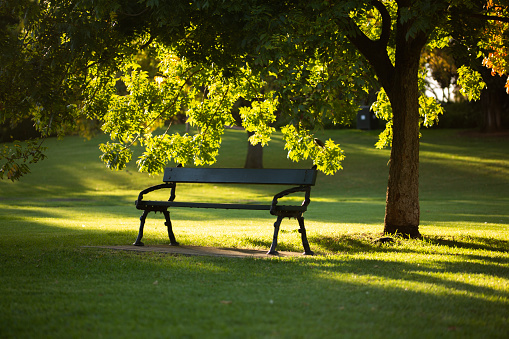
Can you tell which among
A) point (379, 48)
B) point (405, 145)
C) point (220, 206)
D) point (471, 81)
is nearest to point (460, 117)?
point (471, 81)

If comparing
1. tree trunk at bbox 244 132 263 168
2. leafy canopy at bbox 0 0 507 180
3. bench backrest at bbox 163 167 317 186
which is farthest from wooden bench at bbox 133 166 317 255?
tree trunk at bbox 244 132 263 168

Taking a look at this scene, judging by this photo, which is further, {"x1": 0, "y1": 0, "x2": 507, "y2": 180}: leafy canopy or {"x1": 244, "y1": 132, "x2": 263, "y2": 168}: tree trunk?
{"x1": 244, "y1": 132, "x2": 263, "y2": 168}: tree trunk

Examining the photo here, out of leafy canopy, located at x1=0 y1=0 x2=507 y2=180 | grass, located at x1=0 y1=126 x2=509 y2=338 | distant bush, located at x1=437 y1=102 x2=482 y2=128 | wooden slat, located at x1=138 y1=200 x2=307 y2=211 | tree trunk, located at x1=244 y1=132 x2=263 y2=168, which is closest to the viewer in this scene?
grass, located at x1=0 y1=126 x2=509 y2=338

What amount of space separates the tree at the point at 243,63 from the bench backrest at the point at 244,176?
0.82m

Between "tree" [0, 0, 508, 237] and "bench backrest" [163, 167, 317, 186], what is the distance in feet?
2.69

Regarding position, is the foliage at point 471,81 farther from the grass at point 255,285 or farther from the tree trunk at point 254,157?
the tree trunk at point 254,157

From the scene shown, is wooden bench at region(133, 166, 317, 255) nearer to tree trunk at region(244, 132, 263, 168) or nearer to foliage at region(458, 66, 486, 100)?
foliage at region(458, 66, 486, 100)

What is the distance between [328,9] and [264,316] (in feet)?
17.3

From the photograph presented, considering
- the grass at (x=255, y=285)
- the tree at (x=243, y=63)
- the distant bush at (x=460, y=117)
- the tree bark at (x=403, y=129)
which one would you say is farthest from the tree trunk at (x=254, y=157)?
the tree bark at (x=403, y=129)

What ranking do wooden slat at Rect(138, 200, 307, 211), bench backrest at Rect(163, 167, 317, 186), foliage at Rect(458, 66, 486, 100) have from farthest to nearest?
foliage at Rect(458, 66, 486, 100), bench backrest at Rect(163, 167, 317, 186), wooden slat at Rect(138, 200, 307, 211)

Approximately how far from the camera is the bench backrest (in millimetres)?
8836

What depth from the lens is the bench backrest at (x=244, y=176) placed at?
8.84 meters

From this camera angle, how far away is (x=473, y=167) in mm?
31594

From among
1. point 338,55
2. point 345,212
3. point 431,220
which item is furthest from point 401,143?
point 345,212
